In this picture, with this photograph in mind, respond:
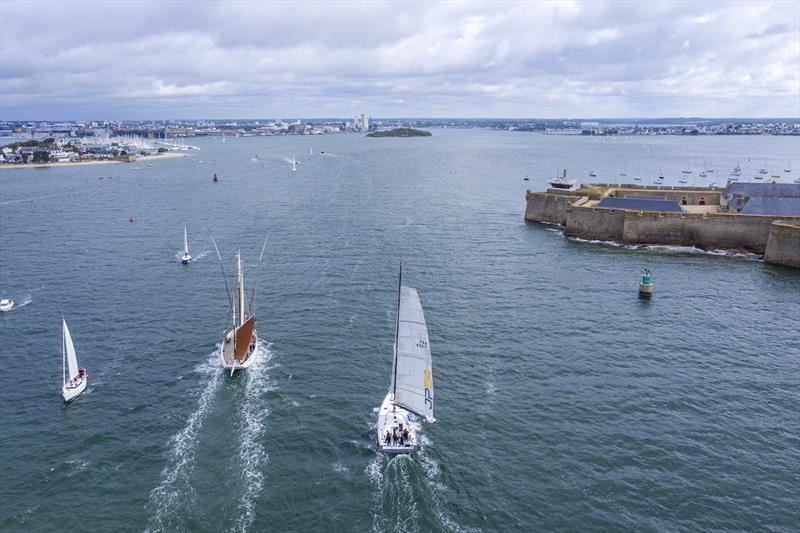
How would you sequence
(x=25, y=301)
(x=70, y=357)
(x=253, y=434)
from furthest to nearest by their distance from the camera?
(x=25, y=301)
(x=70, y=357)
(x=253, y=434)

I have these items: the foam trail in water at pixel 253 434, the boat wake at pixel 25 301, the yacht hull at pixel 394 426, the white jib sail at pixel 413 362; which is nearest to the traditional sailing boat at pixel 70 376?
the foam trail in water at pixel 253 434

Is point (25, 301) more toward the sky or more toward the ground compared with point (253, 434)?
more toward the sky

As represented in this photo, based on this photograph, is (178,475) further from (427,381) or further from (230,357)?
(427,381)

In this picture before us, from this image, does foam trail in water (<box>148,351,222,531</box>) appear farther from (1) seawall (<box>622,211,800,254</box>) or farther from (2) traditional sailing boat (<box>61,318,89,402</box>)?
(1) seawall (<box>622,211,800,254</box>)

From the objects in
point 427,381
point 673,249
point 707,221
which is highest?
point 707,221

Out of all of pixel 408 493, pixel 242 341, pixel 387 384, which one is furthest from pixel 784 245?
pixel 242 341

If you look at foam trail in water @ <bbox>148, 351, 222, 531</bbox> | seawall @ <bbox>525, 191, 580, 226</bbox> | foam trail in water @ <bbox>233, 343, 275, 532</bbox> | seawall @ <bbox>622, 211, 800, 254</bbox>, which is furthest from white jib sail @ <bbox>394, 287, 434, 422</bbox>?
seawall @ <bbox>525, 191, 580, 226</bbox>

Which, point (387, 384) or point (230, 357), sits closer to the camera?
point (387, 384)
